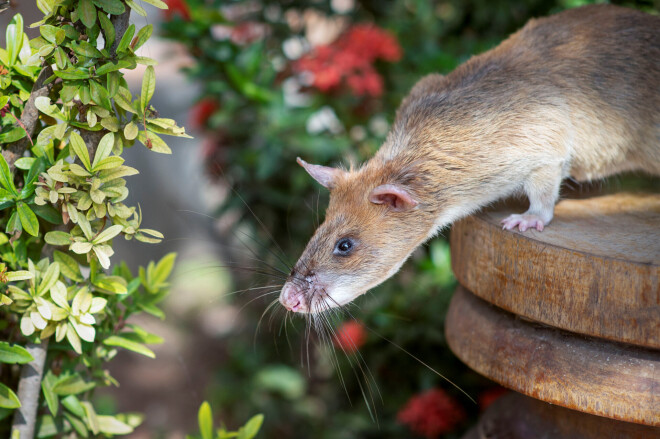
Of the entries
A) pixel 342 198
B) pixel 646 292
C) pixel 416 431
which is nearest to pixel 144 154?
pixel 416 431

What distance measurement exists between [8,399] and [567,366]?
1396mm

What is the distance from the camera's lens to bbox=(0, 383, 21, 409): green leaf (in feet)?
5.53

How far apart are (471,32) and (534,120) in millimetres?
2328

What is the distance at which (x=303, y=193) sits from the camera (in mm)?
4023

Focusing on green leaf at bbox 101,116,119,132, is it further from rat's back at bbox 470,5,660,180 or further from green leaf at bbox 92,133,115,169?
rat's back at bbox 470,5,660,180

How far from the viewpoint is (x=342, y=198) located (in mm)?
2096

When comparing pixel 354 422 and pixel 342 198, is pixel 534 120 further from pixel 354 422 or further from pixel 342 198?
pixel 354 422

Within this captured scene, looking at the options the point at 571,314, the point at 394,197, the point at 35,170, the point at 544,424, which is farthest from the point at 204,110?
the point at 571,314

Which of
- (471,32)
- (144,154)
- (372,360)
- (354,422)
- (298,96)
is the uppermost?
(471,32)

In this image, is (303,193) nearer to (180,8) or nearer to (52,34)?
(180,8)

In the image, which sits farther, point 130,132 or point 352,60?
point 352,60

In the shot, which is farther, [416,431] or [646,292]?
[416,431]

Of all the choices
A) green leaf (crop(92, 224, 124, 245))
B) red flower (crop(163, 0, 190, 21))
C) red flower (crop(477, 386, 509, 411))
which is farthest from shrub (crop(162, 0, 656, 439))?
green leaf (crop(92, 224, 124, 245))

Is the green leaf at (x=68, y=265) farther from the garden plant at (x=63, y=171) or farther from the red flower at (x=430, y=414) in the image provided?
the red flower at (x=430, y=414)
